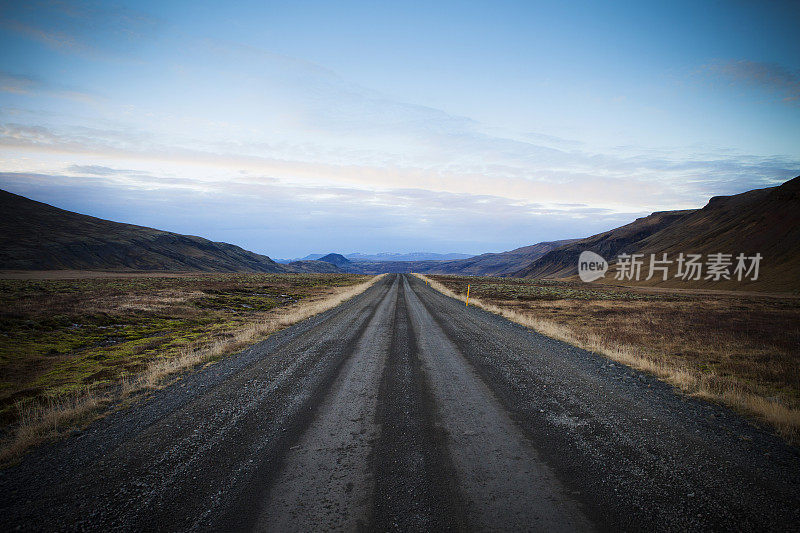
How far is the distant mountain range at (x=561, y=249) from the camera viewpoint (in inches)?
2948

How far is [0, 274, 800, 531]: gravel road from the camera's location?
11.3 feet

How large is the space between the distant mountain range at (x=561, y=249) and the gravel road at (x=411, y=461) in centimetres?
8383

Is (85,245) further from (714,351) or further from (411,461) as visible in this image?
(714,351)

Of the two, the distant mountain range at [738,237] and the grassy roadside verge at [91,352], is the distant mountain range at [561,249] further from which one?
the grassy roadside verge at [91,352]

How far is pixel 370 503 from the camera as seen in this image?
3650 mm

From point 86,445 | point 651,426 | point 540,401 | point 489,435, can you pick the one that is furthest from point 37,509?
point 651,426

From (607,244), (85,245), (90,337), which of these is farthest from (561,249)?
(85,245)

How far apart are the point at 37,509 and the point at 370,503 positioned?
3729mm

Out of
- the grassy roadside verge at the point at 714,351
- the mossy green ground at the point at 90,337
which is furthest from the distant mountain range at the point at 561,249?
the mossy green ground at the point at 90,337

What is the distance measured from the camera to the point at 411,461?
4.50 meters

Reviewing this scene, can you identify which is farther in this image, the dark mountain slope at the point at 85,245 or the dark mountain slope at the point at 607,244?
the dark mountain slope at the point at 607,244

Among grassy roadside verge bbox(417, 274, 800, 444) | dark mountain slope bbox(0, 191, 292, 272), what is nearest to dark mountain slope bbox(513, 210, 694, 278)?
grassy roadside verge bbox(417, 274, 800, 444)

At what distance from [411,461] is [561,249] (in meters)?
188

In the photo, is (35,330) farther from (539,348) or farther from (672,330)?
(672,330)
